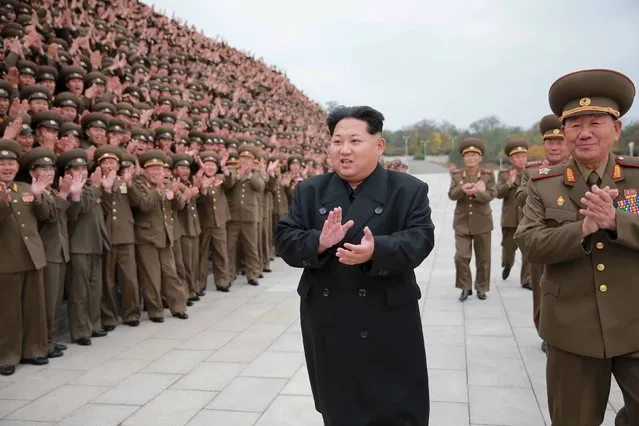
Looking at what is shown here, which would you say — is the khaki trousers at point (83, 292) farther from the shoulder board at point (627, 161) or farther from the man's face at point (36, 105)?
the shoulder board at point (627, 161)

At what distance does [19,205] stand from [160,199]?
6.03ft

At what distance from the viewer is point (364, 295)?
7.55ft

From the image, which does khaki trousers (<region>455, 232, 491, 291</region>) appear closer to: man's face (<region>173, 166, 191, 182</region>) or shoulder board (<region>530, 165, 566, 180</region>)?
man's face (<region>173, 166, 191, 182</region>)

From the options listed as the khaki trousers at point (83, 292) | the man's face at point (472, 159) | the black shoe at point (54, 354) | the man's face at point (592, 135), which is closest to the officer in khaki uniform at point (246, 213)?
the khaki trousers at point (83, 292)

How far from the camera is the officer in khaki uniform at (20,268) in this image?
187 inches

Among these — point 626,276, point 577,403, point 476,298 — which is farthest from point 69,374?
point 476,298

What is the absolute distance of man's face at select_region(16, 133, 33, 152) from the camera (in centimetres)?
566

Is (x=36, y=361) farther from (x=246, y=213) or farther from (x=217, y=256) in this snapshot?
(x=246, y=213)

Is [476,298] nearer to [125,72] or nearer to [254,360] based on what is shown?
[254,360]

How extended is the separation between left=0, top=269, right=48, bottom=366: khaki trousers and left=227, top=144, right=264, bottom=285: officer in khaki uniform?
12.3ft

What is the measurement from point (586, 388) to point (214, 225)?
624cm

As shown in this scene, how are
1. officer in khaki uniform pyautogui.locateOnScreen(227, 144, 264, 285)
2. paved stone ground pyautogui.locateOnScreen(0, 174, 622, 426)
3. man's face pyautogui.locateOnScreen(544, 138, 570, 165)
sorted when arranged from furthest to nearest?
officer in khaki uniform pyautogui.locateOnScreen(227, 144, 264, 285)
man's face pyautogui.locateOnScreen(544, 138, 570, 165)
paved stone ground pyautogui.locateOnScreen(0, 174, 622, 426)

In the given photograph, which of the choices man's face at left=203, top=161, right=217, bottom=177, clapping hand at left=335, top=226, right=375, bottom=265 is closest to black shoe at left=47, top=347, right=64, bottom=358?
man's face at left=203, top=161, right=217, bottom=177

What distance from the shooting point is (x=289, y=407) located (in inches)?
151
